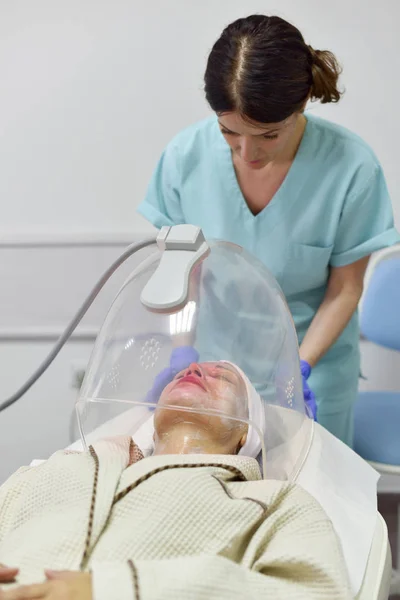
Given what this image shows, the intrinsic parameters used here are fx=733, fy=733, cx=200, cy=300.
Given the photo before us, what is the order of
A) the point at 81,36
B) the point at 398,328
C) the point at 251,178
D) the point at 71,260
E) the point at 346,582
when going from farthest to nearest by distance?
the point at 71,260, the point at 81,36, the point at 398,328, the point at 251,178, the point at 346,582

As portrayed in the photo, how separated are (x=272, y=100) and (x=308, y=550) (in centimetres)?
71

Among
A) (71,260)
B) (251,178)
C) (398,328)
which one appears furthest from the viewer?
(71,260)

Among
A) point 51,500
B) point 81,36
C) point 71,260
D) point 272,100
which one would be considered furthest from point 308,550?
point 81,36

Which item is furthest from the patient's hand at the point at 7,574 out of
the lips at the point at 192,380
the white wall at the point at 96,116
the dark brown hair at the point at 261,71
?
the white wall at the point at 96,116

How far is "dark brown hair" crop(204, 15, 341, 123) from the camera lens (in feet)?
3.95

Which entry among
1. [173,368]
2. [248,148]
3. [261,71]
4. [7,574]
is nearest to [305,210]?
[248,148]

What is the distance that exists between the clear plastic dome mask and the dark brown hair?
24 cm

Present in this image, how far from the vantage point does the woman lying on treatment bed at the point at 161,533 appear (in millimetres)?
786

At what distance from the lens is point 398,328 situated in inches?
64.5

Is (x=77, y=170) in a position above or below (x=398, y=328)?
above

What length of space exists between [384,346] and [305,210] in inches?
16.5

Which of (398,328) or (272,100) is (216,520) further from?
(398,328)

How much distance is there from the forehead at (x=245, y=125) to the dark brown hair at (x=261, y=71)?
0.04ft

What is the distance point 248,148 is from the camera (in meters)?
1.29
